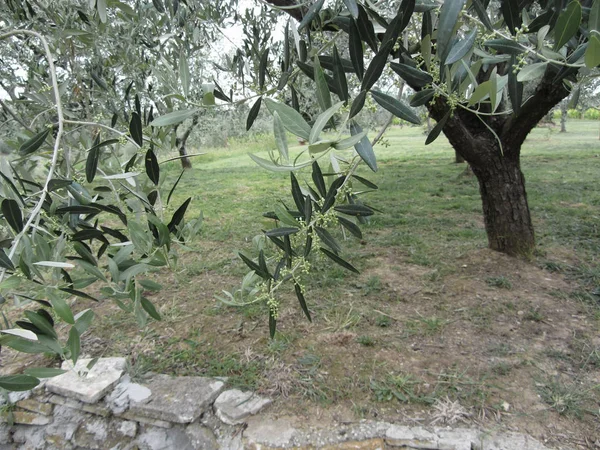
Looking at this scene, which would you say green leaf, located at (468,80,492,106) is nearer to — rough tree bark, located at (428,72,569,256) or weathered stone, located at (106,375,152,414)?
weathered stone, located at (106,375,152,414)

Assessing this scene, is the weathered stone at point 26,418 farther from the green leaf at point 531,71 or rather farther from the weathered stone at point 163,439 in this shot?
the green leaf at point 531,71

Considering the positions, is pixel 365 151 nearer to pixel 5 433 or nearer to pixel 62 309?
pixel 62 309

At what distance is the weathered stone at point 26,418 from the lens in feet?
7.58

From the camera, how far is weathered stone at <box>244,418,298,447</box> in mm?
1854

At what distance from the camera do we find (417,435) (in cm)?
177

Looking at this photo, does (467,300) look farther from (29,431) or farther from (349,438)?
(29,431)

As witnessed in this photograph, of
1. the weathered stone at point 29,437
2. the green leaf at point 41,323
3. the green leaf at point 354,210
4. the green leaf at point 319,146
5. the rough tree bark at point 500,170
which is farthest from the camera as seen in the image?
the rough tree bark at point 500,170

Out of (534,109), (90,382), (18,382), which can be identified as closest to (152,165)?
(18,382)

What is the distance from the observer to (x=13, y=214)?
84 centimetres

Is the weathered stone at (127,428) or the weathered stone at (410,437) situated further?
the weathered stone at (127,428)

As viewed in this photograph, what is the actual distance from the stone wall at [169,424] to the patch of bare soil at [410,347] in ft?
0.30

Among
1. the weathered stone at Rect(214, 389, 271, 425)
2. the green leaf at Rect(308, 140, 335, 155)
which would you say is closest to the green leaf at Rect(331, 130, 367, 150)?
the green leaf at Rect(308, 140, 335, 155)

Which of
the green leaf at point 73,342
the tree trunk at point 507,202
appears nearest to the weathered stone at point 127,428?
the green leaf at point 73,342

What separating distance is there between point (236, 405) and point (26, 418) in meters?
1.28
